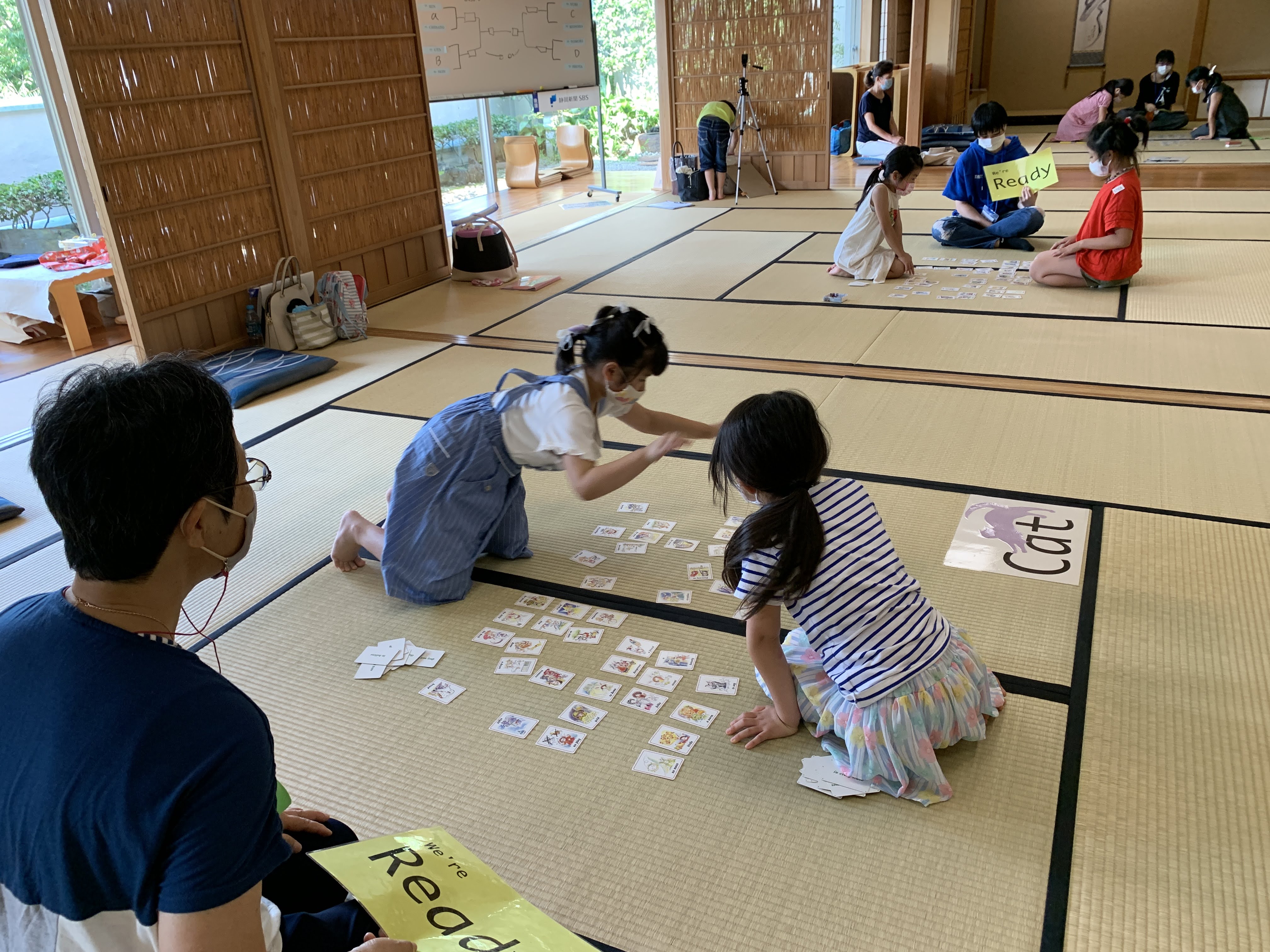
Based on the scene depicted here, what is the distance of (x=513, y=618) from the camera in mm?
2244

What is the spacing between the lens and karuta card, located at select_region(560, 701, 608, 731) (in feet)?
6.17

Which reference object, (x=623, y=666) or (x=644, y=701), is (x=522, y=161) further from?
(x=644, y=701)

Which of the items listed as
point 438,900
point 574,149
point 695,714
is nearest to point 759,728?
point 695,714

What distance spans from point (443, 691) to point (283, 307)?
294 centimetres

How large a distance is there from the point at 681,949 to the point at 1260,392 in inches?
117

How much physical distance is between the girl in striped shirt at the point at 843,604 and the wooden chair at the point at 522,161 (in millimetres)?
8318

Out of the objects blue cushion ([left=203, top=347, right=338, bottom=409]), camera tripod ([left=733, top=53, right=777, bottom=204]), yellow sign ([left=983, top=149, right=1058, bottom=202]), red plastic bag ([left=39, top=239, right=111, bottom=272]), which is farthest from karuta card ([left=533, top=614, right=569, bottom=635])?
camera tripod ([left=733, top=53, right=777, bottom=204])

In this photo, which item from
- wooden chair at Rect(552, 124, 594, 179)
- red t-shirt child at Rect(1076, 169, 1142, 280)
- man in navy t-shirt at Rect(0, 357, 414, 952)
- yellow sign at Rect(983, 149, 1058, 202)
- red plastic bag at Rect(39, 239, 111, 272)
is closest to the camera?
man in navy t-shirt at Rect(0, 357, 414, 952)

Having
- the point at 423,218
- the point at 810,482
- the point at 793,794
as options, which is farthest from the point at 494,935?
→ the point at 423,218

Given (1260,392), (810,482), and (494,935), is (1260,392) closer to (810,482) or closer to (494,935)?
(810,482)

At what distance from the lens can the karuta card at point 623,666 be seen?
6.62 ft

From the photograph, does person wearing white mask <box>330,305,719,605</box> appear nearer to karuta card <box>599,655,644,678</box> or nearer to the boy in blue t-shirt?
karuta card <box>599,655,644,678</box>

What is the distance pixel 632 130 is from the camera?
12.0 m

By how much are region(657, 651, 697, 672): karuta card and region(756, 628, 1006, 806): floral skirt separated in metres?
0.29
